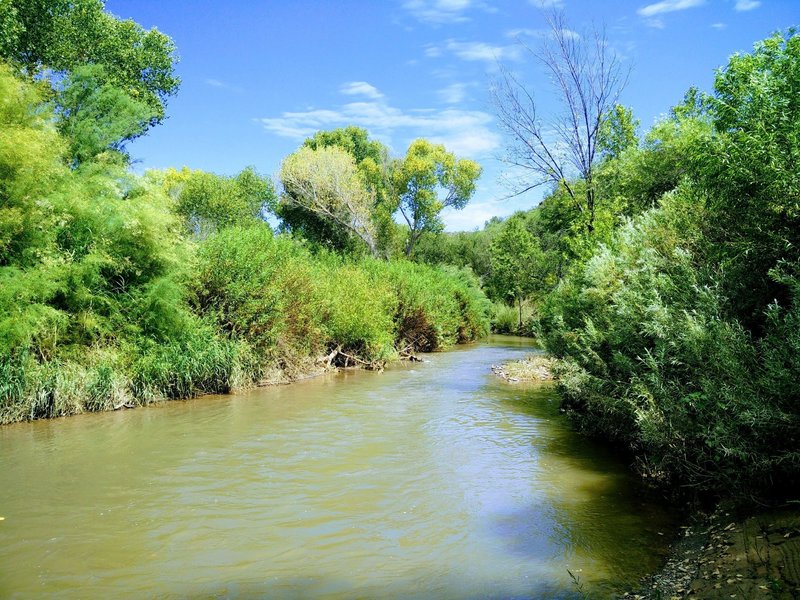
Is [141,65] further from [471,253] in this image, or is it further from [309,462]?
[471,253]

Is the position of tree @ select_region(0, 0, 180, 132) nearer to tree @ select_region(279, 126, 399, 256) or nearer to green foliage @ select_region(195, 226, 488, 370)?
green foliage @ select_region(195, 226, 488, 370)

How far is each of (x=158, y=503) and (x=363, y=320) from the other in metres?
14.0

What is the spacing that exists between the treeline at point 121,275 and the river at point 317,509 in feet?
5.51

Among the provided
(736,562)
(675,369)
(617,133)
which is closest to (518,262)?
(617,133)

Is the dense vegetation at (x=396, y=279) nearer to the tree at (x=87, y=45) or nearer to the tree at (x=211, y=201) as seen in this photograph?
the tree at (x=87, y=45)

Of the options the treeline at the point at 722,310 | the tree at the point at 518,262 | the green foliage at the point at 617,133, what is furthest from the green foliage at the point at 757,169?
the tree at the point at 518,262

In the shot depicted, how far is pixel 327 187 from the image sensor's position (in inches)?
1516

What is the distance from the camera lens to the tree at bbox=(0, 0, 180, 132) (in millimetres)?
19203

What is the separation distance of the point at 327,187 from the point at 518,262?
15.1 metres

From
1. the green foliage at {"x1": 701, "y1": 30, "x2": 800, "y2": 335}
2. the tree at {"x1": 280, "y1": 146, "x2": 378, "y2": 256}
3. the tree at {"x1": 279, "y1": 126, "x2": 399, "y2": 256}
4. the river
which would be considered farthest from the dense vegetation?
the tree at {"x1": 279, "y1": 126, "x2": 399, "y2": 256}

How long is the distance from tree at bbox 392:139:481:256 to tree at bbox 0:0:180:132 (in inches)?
806

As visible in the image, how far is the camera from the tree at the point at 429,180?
42.8 meters

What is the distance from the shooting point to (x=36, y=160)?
1084cm

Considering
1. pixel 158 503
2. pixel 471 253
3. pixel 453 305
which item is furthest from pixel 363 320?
pixel 471 253
